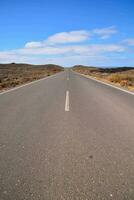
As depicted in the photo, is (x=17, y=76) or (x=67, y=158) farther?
(x=17, y=76)

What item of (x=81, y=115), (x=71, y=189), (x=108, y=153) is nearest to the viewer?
(x=71, y=189)

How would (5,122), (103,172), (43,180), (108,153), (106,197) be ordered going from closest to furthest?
1. (106,197)
2. (43,180)
3. (103,172)
4. (108,153)
5. (5,122)

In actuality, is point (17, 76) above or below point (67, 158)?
above

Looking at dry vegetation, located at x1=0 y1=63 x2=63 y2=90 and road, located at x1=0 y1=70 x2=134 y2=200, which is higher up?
dry vegetation, located at x1=0 y1=63 x2=63 y2=90

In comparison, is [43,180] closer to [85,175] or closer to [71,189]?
[71,189]

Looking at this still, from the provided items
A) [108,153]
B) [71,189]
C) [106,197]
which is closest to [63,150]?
[108,153]

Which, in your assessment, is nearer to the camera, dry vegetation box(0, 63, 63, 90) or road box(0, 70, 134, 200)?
road box(0, 70, 134, 200)

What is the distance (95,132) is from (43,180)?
2.32m

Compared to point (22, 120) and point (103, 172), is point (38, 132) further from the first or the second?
point (103, 172)

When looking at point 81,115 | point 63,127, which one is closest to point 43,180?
point 63,127

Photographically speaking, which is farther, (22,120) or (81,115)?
(81,115)

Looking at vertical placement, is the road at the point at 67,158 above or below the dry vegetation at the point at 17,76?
below

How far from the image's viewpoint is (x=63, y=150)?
12.3 feet

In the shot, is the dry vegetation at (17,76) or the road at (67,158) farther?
the dry vegetation at (17,76)
